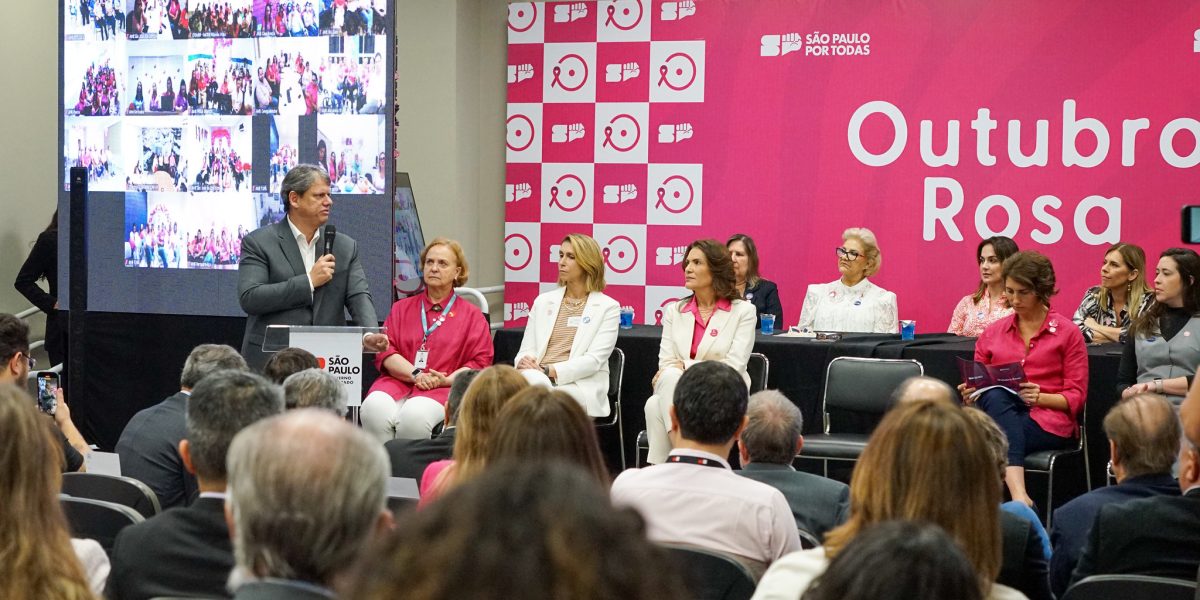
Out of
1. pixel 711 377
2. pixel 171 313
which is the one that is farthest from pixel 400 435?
pixel 711 377

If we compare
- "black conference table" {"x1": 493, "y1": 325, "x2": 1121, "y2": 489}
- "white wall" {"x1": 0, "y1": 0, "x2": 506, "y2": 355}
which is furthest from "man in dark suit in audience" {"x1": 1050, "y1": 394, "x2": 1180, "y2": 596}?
"white wall" {"x1": 0, "y1": 0, "x2": 506, "y2": 355}

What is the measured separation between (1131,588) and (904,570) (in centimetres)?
150

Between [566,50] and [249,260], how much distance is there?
3741 millimetres

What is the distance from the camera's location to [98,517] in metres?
2.75

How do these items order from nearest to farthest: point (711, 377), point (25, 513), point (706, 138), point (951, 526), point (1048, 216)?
1. point (25, 513)
2. point (951, 526)
3. point (711, 377)
4. point (1048, 216)
5. point (706, 138)

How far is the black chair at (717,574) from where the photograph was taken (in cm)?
234

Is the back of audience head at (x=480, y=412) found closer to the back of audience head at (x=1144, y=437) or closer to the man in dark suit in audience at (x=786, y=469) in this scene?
the man in dark suit in audience at (x=786, y=469)

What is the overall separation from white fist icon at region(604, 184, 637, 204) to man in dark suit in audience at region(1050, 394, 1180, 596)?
5.39 meters

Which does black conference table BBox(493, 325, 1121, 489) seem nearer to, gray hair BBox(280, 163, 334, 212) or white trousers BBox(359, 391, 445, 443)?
white trousers BBox(359, 391, 445, 443)

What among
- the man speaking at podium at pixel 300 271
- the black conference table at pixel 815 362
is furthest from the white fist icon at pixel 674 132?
the man speaking at podium at pixel 300 271

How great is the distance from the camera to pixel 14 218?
7469mm

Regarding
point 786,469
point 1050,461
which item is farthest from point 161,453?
point 1050,461

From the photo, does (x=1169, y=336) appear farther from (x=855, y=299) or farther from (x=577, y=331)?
(x=577, y=331)

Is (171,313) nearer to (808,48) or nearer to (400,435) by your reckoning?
(400,435)
